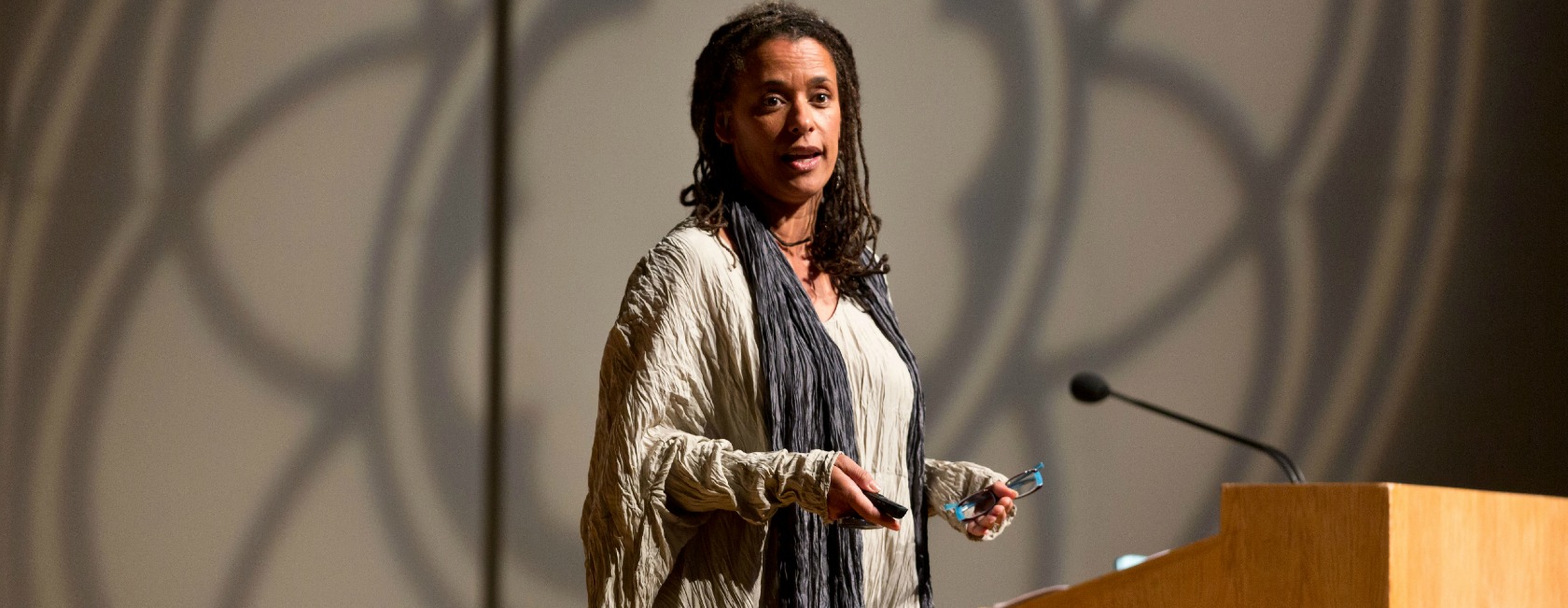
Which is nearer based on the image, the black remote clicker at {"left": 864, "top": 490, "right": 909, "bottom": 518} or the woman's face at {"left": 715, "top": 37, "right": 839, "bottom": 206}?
the black remote clicker at {"left": 864, "top": 490, "right": 909, "bottom": 518}

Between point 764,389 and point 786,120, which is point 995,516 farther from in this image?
point 786,120

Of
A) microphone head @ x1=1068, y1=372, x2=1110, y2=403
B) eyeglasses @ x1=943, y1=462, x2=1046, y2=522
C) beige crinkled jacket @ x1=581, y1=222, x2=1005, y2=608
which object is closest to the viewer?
beige crinkled jacket @ x1=581, y1=222, x2=1005, y2=608

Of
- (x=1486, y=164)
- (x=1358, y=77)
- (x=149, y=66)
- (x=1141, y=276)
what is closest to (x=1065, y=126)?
(x=1141, y=276)

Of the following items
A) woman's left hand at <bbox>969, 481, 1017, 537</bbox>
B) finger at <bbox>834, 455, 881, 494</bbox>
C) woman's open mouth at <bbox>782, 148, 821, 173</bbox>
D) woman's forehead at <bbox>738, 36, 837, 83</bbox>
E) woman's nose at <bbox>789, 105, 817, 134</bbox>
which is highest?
woman's forehead at <bbox>738, 36, 837, 83</bbox>

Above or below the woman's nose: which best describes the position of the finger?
below

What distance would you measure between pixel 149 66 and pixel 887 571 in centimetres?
238

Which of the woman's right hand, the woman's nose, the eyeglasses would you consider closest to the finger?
the woman's right hand

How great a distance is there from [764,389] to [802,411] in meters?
0.05

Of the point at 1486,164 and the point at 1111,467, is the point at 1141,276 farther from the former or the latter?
the point at 1486,164

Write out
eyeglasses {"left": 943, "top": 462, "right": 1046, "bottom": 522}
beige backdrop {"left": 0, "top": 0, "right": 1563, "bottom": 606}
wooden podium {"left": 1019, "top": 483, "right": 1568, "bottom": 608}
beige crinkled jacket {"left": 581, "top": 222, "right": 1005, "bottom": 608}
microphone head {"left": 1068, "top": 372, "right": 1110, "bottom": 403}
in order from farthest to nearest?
beige backdrop {"left": 0, "top": 0, "right": 1563, "bottom": 606}
microphone head {"left": 1068, "top": 372, "right": 1110, "bottom": 403}
eyeglasses {"left": 943, "top": 462, "right": 1046, "bottom": 522}
beige crinkled jacket {"left": 581, "top": 222, "right": 1005, "bottom": 608}
wooden podium {"left": 1019, "top": 483, "right": 1568, "bottom": 608}

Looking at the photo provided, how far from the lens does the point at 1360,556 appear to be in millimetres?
1123

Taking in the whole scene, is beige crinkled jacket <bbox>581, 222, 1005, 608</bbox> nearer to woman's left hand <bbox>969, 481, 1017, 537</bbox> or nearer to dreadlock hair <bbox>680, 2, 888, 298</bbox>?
woman's left hand <bbox>969, 481, 1017, 537</bbox>

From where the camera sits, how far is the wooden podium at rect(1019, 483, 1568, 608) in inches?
44.0

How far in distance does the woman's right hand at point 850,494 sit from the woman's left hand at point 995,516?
303mm
